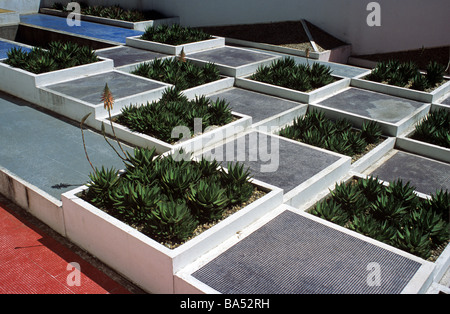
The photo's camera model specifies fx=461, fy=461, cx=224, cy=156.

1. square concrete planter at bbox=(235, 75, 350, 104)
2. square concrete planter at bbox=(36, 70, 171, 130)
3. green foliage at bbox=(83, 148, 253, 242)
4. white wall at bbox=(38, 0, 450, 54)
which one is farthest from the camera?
white wall at bbox=(38, 0, 450, 54)

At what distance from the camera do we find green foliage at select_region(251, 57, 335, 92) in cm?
1221

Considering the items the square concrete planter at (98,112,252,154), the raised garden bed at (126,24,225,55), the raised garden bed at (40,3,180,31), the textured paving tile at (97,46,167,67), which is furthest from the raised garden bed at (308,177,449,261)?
the raised garden bed at (40,3,180,31)

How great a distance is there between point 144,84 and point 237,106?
243 centimetres

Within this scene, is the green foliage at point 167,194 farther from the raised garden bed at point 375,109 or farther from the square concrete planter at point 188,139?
the raised garden bed at point 375,109

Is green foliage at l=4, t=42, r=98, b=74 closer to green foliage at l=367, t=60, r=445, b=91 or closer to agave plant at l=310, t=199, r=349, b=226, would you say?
agave plant at l=310, t=199, r=349, b=226

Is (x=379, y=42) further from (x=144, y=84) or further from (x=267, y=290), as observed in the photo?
(x=267, y=290)

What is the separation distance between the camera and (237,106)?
11586mm

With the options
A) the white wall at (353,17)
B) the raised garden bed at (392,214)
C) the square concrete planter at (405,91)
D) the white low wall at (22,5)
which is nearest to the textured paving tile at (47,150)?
the raised garden bed at (392,214)

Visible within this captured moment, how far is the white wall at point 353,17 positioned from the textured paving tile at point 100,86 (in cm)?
851

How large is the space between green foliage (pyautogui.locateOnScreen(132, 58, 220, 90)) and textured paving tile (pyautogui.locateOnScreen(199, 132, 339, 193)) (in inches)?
126

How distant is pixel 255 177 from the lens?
8.09 meters

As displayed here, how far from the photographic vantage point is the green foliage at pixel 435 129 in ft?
32.5

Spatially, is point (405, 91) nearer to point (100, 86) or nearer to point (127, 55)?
point (100, 86)
